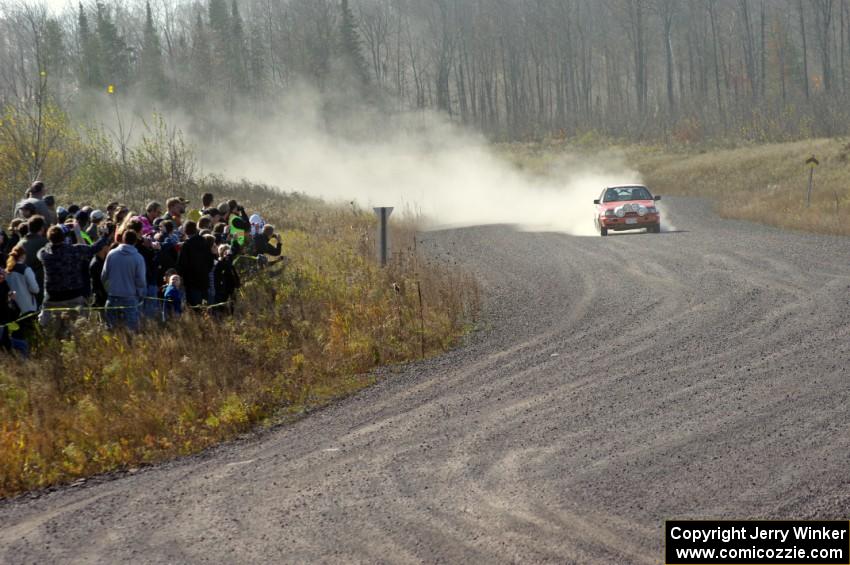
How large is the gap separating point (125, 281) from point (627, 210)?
20675 millimetres

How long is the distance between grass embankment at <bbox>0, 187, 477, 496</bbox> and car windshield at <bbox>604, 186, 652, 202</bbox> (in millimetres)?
13795

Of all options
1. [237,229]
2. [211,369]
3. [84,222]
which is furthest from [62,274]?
[237,229]

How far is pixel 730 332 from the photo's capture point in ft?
44.7

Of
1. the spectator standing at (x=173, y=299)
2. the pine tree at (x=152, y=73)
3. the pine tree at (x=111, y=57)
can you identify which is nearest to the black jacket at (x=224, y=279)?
the spectator standing at (x=173, y=299)

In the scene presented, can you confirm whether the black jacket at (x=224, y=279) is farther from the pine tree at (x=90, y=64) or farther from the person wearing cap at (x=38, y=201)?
the pine tree at (x=90, y=64)

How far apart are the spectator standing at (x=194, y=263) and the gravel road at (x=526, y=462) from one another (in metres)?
3.35

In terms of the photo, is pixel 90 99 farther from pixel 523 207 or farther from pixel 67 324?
pixel 67 324

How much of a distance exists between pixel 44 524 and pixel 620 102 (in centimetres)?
10757

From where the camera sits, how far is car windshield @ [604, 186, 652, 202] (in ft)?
Answer: 103

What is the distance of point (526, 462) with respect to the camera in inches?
321

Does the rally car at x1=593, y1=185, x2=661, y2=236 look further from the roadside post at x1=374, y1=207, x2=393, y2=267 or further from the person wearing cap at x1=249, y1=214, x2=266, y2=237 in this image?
the person wearing cap at x1=249, y1=214, x2=266, y2=237

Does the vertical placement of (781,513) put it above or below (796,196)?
below

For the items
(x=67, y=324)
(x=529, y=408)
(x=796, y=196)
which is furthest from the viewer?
(x=796, y=196)

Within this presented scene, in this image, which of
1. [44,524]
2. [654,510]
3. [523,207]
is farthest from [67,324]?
[523,207]
